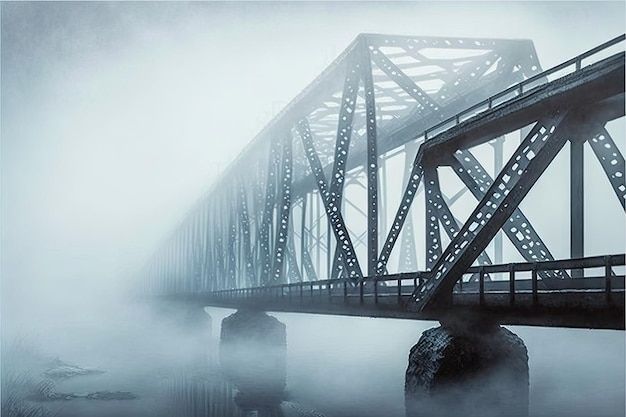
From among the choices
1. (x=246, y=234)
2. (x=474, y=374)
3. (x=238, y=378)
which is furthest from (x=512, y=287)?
(x=246, y=234)

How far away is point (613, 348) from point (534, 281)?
14.7 metres

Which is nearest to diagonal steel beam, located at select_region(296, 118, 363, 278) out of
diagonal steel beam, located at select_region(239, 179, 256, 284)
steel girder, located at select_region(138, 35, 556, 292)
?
steel girder, located at select_region(138, 35, 556, 292)

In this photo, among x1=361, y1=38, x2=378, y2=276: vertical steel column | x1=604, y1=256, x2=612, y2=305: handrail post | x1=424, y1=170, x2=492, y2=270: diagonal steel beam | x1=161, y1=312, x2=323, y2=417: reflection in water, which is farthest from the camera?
x1=361, y1=38, x2=378, y2=276: vertical steel column

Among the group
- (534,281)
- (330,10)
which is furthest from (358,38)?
(534,281)

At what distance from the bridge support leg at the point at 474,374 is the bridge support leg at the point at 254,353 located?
1148cm

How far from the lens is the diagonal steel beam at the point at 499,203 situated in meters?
16.0

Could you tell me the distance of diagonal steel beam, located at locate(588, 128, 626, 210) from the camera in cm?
1603

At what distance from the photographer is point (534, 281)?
615 inches

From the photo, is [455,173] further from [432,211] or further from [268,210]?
[268,210]

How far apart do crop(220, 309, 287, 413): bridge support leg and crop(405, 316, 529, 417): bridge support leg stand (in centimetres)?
1148

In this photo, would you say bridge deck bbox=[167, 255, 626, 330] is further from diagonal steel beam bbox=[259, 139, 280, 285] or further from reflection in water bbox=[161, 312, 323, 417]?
diagonal steel beam bbox=[259, 139, 280, 285]

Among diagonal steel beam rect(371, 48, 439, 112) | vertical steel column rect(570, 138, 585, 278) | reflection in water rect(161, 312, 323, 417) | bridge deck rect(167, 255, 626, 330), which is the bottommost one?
reflection in water rect(161, 312, 323, 417)

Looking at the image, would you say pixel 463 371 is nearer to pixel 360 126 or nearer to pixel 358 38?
pixel 358 38

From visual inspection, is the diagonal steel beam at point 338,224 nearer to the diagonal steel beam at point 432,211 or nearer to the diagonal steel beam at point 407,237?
the diagonal steel beam at point 432,211
